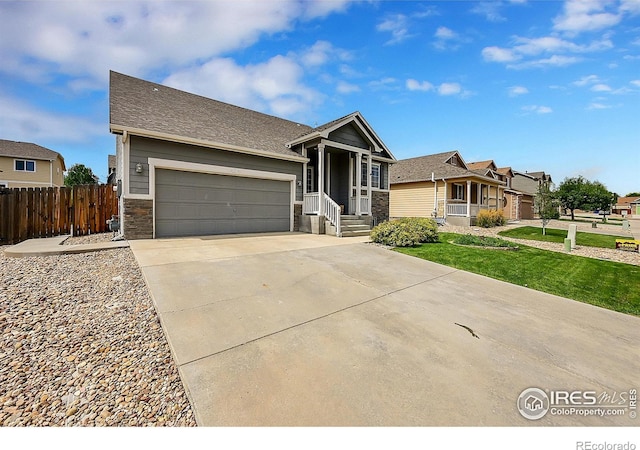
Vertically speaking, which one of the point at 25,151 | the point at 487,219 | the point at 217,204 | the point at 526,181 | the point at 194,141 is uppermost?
the point at 25,151

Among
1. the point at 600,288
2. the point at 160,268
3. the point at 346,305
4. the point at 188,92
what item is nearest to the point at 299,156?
the point at 188,92

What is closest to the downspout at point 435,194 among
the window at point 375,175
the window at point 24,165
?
the window at point 375,175

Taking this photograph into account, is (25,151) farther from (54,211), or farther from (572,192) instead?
(572,192)

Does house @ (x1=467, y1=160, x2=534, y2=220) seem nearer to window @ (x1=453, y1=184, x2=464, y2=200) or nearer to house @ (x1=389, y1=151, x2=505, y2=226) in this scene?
house @ (x1=389, y1=151, x2=505, y2=226)

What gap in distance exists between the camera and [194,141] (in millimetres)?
8859

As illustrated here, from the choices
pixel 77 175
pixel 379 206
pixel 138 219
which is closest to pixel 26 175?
pixel 77 175

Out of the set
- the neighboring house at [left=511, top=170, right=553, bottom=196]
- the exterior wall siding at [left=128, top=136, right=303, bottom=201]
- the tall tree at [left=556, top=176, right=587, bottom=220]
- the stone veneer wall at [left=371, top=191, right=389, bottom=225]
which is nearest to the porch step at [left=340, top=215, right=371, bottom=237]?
the stone veneer wall at [left=371, top=191, right=389, bottom=225]

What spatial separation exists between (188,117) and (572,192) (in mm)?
42275

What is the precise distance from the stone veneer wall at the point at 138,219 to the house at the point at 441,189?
1725cm

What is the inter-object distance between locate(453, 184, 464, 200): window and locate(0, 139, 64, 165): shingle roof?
37258 millimetres

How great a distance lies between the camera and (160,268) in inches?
198

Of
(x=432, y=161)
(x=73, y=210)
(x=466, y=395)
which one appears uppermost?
(x=432, y=161)

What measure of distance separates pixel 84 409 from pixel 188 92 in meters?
13.8

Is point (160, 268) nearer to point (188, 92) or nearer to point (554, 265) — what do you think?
point (554, 265)
